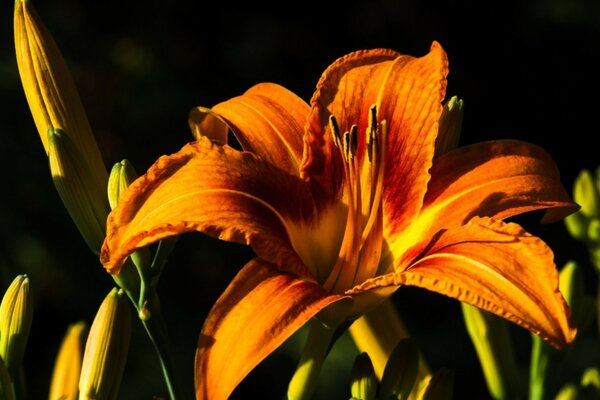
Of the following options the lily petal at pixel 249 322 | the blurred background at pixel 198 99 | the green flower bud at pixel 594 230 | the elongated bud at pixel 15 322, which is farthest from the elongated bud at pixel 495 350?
the blurred background at pixel 198 99

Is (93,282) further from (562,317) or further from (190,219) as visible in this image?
(562,317)

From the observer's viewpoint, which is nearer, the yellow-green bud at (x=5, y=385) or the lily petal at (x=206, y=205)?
the lily petal at (x=206, y=205)

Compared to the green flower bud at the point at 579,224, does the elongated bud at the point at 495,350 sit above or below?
Answer: below

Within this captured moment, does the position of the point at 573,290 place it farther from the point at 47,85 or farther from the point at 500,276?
the point at 47,85

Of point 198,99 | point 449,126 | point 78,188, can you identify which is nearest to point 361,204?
point 449,126

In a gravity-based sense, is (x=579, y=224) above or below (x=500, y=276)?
below

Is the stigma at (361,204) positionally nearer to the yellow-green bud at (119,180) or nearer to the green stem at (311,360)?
the green stem at (311,360)
